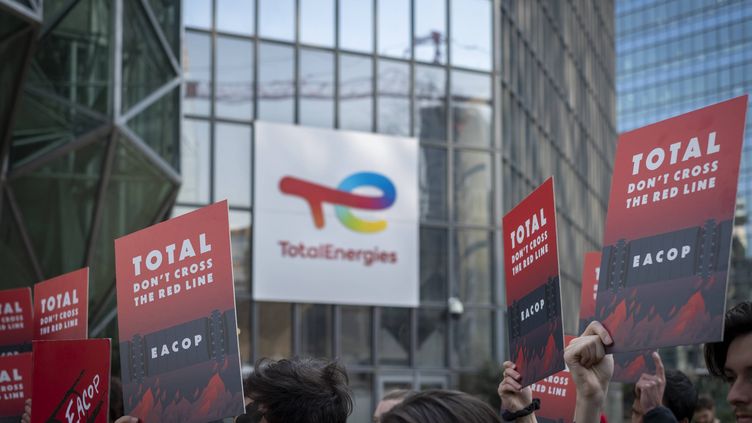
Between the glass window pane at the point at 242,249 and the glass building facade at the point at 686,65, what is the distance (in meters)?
62.4

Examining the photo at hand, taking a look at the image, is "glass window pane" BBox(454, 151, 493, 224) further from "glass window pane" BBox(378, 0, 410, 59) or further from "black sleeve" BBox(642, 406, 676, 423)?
"black sleeve" BBox(642, 406, 676, 423)

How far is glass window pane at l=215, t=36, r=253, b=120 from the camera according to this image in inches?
846

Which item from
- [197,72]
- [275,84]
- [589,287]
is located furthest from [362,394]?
[589,287]

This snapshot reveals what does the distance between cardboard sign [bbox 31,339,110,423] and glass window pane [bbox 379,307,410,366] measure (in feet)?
58.8

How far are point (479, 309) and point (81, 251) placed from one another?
12.9 metres

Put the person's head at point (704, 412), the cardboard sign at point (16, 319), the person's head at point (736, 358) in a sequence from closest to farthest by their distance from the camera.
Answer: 1. the person's head at point (736, 358)
2. the cardboard sign at point (16, 319)
3. the person's head at point (704, 412)

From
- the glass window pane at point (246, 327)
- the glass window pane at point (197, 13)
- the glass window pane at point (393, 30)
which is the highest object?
the glass window pane at point (393, 30)

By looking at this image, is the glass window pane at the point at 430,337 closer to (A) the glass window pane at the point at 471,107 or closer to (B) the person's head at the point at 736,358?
(A) the glass window pane at the point at 471,107

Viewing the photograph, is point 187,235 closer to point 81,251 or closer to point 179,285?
point 179,285

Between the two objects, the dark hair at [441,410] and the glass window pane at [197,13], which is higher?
the glass window pane at [197,13]

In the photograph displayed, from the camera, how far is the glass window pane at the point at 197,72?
21.1 meters

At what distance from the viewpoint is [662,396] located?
15.7ft

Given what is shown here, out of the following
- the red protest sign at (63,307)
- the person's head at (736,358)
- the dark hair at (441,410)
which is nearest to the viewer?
the dark hair at (441,410)

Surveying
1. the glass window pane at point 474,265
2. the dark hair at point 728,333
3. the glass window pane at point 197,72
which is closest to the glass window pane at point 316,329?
the glass window pane at point 474,265
